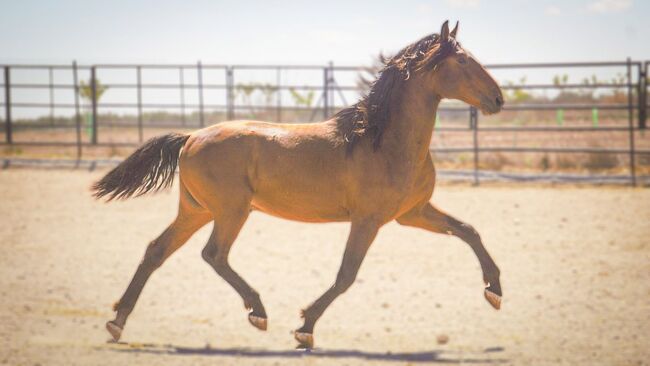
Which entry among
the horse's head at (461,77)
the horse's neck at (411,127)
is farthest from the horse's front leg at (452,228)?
the horse's head at (461,77)

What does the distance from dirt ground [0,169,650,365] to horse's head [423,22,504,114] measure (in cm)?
798

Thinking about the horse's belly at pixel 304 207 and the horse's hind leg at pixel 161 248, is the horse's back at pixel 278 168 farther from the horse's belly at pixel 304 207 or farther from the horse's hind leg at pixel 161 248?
the horse's hind leg at pixel 161 248

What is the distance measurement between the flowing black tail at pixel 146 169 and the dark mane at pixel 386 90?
1.09 m

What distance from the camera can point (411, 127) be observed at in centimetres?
412

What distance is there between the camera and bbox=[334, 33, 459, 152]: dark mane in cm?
407

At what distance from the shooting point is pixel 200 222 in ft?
14.9

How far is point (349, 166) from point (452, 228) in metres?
0.81

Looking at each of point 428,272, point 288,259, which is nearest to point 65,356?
point 288,259

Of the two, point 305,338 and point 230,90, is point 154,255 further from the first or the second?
point 230,90

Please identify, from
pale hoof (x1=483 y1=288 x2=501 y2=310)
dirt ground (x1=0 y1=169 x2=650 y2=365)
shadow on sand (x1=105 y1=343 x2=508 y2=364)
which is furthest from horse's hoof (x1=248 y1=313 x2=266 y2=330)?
shadow on sand (x1=105 y1=343 x2=508 y2=364)

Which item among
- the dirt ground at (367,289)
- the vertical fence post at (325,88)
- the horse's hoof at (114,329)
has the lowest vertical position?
the dirt ground at (367,289)

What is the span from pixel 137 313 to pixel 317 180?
420 inches

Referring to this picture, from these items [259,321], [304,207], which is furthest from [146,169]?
[259,321]

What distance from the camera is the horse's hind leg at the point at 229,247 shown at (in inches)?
162
